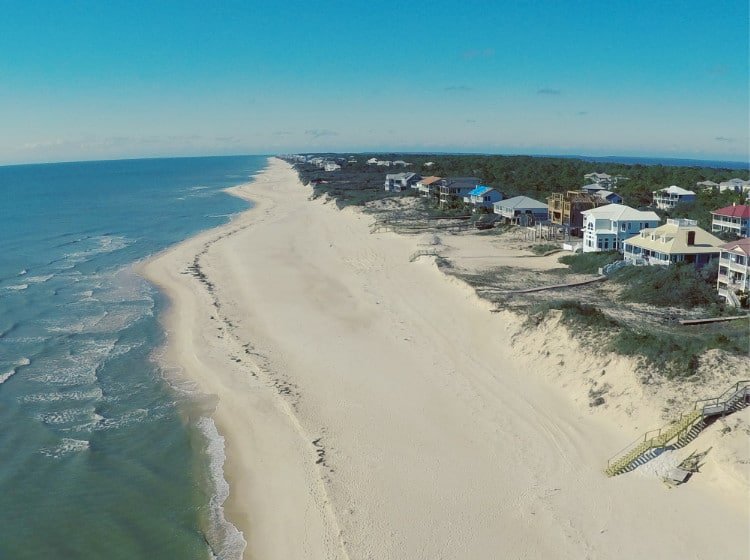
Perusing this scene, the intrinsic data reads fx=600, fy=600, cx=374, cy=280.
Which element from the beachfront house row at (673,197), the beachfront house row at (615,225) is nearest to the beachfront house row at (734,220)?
the beachfront house row at (615,225)

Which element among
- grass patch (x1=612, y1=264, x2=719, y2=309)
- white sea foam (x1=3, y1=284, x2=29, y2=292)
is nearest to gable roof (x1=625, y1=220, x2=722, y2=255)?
grass patch (x1=612, y1=264, x2=719, y2=309)

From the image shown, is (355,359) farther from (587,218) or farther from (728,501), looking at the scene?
(587,218)

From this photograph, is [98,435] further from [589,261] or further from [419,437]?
[589,261]

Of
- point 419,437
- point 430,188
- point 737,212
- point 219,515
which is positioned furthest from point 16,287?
point 430,188

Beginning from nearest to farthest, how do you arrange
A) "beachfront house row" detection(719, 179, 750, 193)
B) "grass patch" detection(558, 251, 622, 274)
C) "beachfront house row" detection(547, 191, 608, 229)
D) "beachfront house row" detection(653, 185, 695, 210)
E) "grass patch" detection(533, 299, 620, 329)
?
"grass patch" detection(533, 299, 620, 329), "grass patch" detection(558, 251, 622, 274), "beachfront house row" detection(547, 191, 608, 229), "beachfront house row" detection(653, 185, 695, 210), "beachfront house row" detection(719, 179, 750, 193)

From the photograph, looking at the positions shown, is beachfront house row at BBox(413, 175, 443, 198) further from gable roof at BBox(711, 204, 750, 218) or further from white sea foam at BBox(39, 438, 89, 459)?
white sea foam at BBox(39, 438, 89, 459)

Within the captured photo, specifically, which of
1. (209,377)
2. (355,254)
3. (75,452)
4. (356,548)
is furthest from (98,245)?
(356,548)
